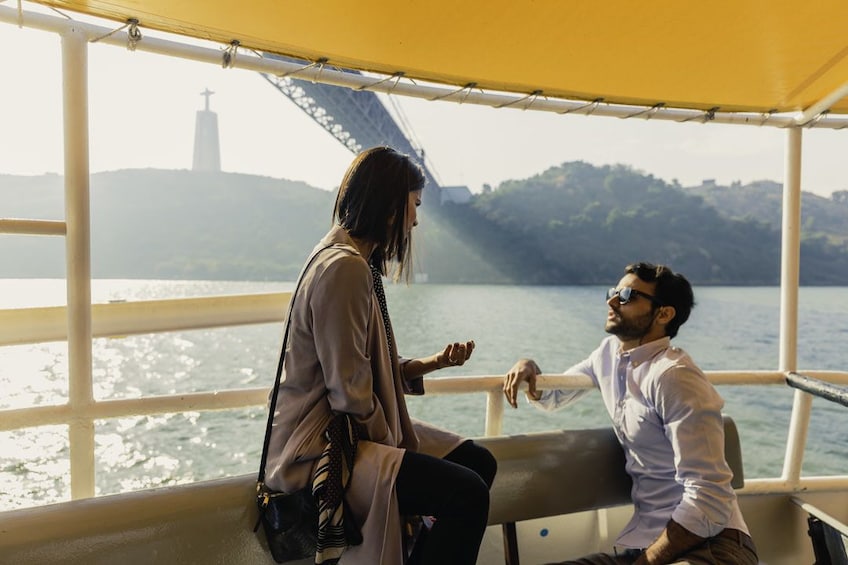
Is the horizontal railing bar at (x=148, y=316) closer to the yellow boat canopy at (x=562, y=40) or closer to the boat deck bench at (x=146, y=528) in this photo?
the boat deck bench at (x=146, y=528)

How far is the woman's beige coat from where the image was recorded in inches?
43.6

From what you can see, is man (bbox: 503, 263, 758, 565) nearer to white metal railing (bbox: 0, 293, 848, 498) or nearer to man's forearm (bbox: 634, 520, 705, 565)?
man's forearm (bbox: 634, 520, 705, 565)

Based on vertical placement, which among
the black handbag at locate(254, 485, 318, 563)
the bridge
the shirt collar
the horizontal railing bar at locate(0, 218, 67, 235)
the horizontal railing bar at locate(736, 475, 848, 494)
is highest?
the bridge

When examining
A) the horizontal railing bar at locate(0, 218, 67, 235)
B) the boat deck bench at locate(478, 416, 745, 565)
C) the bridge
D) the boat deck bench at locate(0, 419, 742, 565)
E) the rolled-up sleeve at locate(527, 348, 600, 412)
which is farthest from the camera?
the bridge

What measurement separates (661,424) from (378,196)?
0.95 metres

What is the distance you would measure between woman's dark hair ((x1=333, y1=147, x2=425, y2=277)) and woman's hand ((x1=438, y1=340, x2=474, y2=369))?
11.0 inches

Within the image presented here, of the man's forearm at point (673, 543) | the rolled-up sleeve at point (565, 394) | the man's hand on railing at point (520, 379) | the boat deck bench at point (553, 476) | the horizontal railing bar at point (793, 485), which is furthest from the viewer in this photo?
the horizontal railing bar at point (793, 485)

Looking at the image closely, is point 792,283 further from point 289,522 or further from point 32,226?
point 32,226

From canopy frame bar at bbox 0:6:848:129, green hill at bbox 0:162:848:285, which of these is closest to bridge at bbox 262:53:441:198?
canopy frame bar at bbox 0:6:848:129

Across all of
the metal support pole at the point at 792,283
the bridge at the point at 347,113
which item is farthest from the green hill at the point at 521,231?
the metal support pole at the point at 792,283

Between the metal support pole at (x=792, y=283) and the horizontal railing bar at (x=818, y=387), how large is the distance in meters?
0.11

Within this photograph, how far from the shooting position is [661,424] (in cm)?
159

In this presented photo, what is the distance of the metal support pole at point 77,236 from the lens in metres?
1.40

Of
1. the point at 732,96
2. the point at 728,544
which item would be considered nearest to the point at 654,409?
the point at 728,544
